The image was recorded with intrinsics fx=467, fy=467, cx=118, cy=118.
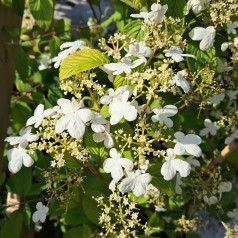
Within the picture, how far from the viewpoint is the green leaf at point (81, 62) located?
3.19 ft

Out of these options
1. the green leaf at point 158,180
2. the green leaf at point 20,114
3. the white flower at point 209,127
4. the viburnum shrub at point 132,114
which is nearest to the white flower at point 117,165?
the viburnum shrub at point 132,114

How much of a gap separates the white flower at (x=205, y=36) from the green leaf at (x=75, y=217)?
24.2 inches

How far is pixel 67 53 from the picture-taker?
3.59 ft

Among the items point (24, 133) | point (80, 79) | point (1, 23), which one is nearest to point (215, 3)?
point (80, 79)

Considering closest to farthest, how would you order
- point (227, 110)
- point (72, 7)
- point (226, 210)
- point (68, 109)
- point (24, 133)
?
point (68, 109)
point (24, 133)
point (227, 110)
point (226, 210)
point (72, 7)

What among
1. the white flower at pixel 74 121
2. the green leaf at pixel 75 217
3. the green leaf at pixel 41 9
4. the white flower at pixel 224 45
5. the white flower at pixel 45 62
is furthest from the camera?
the white flower at pixel 45 62

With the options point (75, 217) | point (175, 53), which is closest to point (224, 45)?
point (175, 53)

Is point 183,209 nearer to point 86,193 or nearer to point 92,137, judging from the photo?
point 86,193

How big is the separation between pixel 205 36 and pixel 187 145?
0.92ft

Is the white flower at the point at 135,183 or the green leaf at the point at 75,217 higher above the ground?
the white flower at the point at 135,183

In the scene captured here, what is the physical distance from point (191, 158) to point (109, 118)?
39 centimetres

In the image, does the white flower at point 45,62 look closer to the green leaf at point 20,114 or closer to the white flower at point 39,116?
the green leaf at point 20,114

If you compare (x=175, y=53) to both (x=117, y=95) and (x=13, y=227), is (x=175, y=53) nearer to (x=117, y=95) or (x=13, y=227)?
(x=117, y=95)

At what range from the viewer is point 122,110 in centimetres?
91
